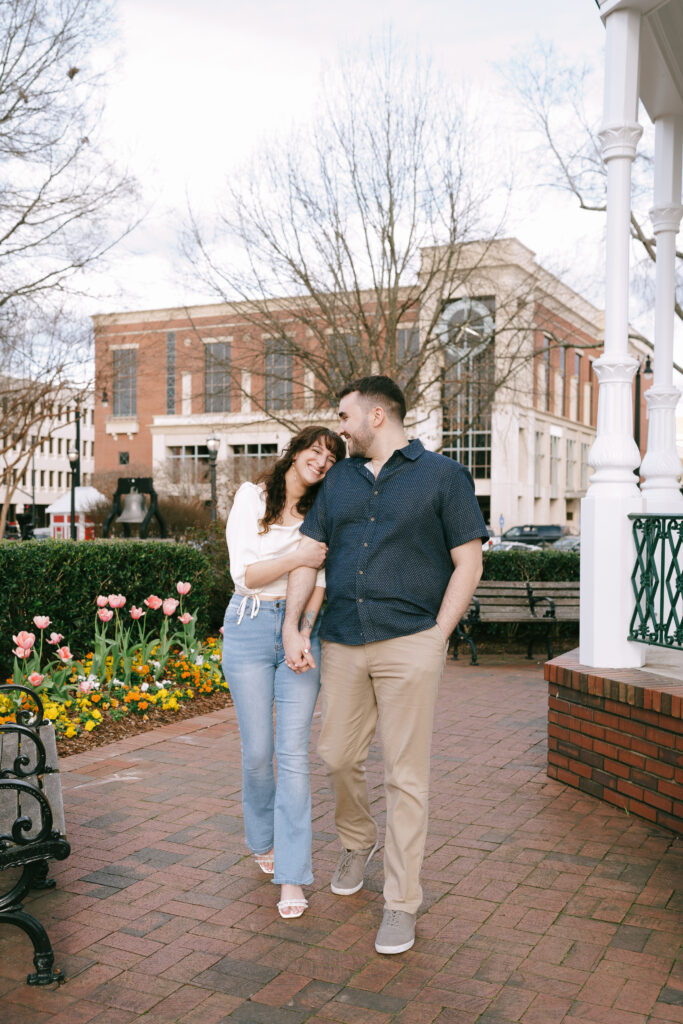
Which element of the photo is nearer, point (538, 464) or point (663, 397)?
point (663, 397)

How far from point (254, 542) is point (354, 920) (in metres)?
1.50

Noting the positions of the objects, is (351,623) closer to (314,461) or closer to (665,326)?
(314,461)

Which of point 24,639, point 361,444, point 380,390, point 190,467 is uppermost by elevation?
point 190,467

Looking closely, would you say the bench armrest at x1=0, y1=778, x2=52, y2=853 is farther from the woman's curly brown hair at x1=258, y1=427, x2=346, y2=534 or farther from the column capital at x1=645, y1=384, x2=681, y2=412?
the column capital at x1=645, y1=384, x2=681, y2=412

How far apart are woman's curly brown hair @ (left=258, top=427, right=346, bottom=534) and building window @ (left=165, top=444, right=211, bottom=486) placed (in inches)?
1676

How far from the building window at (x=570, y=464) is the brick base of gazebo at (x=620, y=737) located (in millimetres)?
60668

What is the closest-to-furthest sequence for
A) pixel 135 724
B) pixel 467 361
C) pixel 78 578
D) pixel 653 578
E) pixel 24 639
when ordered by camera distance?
pixel 653 578, pixel 24 639, pixel 135 724, pixel 78 578, pixel 467 361

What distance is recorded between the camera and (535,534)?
139 feet

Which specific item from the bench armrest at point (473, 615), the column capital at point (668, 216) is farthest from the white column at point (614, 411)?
the bench armrest at point (473, 615)

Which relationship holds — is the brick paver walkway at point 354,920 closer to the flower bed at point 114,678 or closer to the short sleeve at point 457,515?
the flower bed at point 114,678

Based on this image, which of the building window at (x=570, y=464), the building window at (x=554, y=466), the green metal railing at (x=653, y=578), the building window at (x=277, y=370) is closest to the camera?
the green metal railing at (x=653, y=578)

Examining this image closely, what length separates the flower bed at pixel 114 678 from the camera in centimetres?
630

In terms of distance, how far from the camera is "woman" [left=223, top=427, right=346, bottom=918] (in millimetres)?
3600

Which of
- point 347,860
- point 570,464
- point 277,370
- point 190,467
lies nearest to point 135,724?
point 347,860
